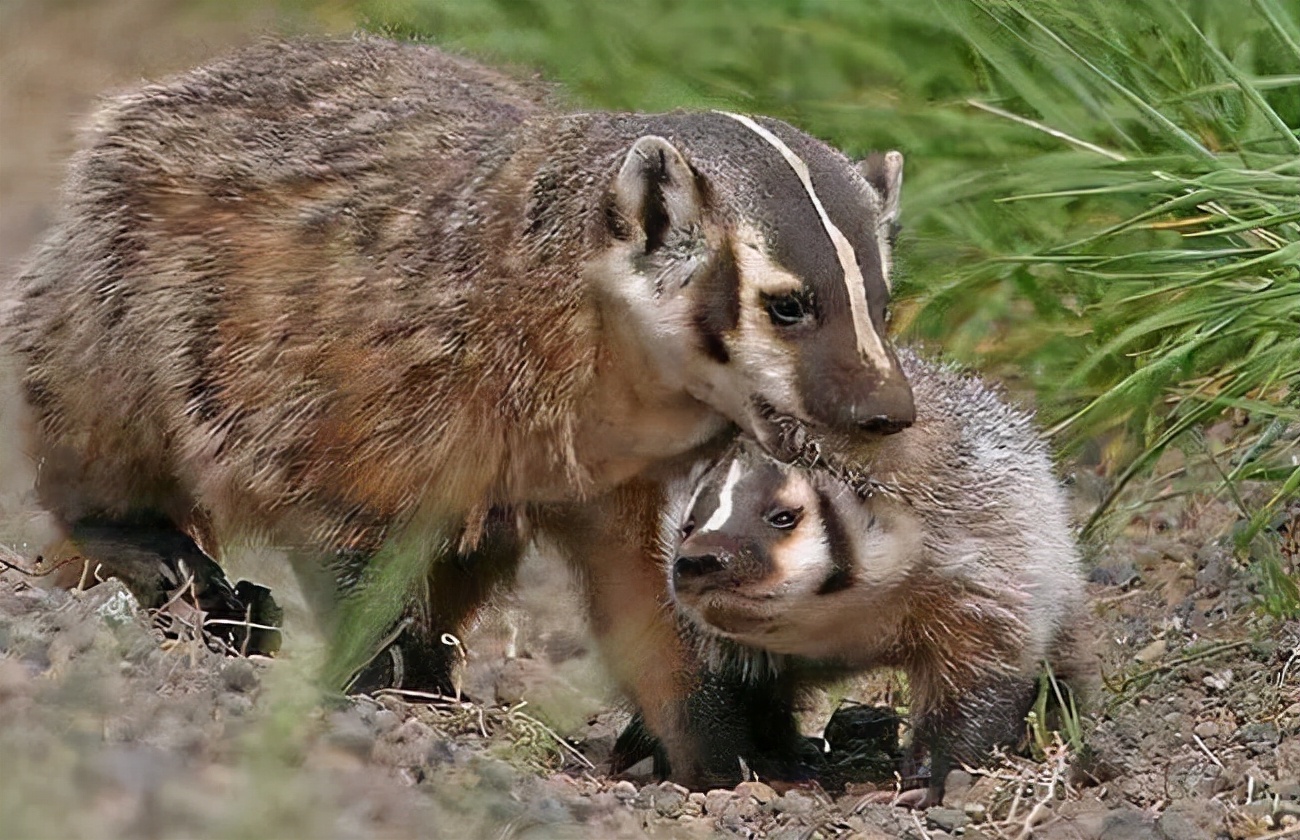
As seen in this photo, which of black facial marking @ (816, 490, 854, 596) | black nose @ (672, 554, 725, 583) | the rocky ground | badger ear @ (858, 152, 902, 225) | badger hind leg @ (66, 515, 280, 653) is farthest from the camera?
badger hind leg @ (66, 515, 280, 653)

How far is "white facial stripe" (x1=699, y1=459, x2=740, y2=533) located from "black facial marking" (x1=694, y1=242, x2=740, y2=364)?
1.77 feet

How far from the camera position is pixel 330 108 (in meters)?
3.96

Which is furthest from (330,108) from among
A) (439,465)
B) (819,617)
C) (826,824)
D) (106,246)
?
(826,824)

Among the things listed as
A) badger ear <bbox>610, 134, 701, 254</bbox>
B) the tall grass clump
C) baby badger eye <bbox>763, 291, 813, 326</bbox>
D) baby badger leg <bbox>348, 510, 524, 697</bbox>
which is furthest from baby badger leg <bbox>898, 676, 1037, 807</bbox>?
badger ear <bbox>610, 134, 701, 254</bbox>

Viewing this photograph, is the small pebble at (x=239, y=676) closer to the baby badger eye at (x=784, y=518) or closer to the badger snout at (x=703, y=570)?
the badger snout at (x=703, y=570)

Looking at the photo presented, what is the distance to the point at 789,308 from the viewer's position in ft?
10.5

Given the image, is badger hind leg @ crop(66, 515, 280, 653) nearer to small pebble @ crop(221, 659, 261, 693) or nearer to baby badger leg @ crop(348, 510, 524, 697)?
baby badger leg @ crop(348, 510, 524, 697)

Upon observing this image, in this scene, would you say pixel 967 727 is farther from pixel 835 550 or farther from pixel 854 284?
pixel 854 284

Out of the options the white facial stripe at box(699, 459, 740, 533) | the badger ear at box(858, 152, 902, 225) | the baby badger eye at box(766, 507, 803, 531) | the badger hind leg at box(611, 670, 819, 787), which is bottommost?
the badger hind leg at box(611, 670, 819, 787)

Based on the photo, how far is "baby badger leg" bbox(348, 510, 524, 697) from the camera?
4000 millimetres

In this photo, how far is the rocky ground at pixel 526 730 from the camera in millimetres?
2486

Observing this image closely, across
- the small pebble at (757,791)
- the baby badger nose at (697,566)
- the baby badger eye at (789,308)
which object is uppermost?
the baby badger eye at (789,308)

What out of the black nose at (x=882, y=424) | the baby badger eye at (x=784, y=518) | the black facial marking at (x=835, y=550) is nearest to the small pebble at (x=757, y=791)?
the black facial marking at (x=835, y=550)

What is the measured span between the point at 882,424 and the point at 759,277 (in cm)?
32
